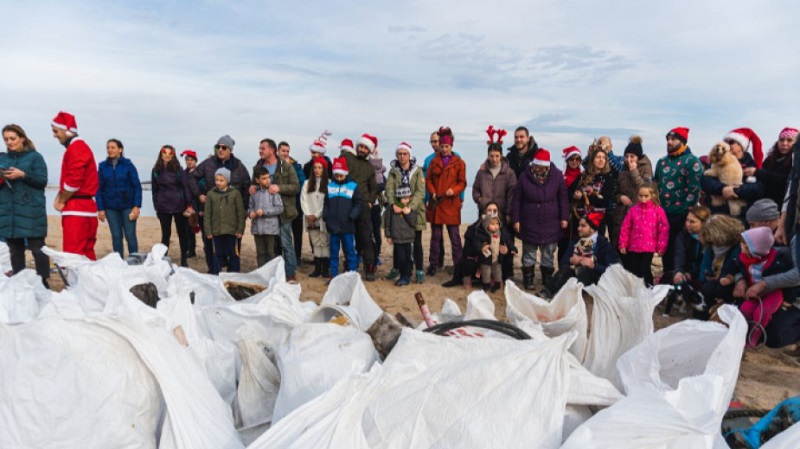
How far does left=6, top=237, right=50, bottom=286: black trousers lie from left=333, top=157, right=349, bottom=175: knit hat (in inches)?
111

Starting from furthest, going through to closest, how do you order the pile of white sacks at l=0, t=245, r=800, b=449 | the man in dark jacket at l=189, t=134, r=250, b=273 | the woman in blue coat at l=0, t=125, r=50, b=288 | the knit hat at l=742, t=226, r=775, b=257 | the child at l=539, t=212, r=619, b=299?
the man in dark jacket at l=189, t=134, r=250, b=273
the child at l=539, t=212, r=619, b=299
the woman in blue coat at l=0, t=125, r=50, b=288
the knit hat at l=742, t=226, r=775, b=257
the pile of white sacks at l=0, t=245, r=800, b=449

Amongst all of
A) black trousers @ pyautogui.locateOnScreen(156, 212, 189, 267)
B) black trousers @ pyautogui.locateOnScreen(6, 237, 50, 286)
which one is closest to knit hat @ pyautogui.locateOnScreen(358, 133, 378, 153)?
black trousers @ pyautogui.locateOnScreen(156, 212, 189, 267)

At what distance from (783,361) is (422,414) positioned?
10.7 feet

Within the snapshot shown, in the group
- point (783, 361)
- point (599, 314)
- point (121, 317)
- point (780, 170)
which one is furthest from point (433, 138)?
point (121, 317)

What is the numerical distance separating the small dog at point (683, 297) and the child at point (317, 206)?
3488mm

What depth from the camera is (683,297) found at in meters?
4.61

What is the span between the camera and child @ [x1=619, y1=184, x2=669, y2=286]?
495 cm

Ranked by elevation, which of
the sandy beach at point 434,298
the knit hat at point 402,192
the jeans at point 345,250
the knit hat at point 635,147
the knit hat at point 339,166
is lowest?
the sandy beach at point 434,298

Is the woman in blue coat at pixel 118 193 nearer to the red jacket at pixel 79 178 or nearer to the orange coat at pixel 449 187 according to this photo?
the red jacket at pixel 79 178

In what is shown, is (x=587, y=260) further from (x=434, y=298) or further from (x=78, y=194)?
(x=78, y=194)

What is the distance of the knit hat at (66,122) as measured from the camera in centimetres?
467

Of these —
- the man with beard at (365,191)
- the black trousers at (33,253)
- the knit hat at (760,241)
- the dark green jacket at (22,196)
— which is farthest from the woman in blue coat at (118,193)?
the knit hat at (760,241)

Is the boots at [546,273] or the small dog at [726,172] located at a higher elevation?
the small dog at [726,172]

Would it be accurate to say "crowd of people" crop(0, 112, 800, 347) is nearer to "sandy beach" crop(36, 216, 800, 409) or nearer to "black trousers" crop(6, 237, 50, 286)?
"black trousers" crop(6, 237, 50, 286)
